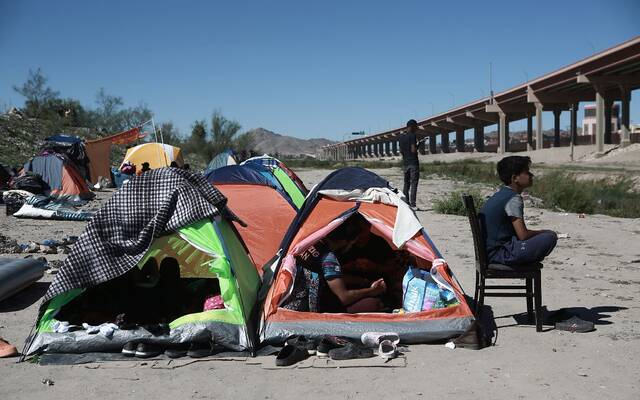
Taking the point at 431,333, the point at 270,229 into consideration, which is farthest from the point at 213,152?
the point at 431,333

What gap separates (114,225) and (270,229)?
3172 mm

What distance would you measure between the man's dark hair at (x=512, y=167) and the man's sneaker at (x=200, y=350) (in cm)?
284

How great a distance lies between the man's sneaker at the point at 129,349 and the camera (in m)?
4.70

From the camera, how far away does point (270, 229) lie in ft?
26.5

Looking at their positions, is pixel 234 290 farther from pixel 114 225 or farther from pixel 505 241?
pixel 505 241

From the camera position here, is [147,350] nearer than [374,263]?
Yes

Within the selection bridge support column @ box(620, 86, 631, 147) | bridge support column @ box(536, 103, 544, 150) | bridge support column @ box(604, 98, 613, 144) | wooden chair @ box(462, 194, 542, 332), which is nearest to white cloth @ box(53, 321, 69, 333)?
wooden chair @ box(462, 194, 542, 332)

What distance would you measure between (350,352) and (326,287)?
0.95 m

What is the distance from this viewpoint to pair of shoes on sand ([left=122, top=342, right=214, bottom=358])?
15.4ft

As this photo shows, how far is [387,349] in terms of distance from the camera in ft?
15.4

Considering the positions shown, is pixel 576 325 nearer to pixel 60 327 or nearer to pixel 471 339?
pixel 471 339

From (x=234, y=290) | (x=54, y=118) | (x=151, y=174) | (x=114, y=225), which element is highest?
(x=54, y=118)

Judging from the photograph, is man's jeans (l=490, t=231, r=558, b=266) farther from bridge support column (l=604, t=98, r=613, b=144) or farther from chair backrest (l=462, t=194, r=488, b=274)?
bridge support column (l=604, t=98, r=613, b=144)

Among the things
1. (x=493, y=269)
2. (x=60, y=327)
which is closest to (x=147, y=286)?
(x=60, y=327)
